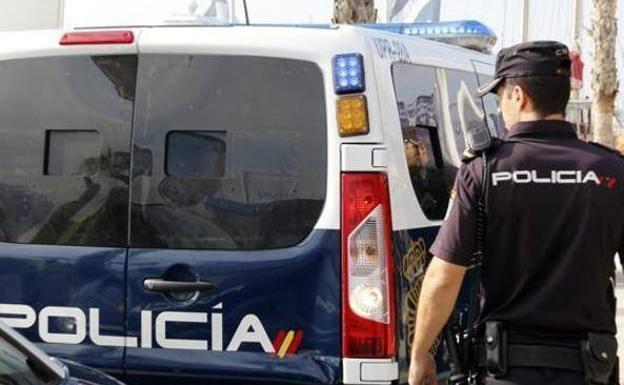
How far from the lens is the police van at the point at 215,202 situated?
11.7ft

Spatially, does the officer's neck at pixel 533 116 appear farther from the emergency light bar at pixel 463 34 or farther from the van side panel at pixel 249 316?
the emergency light bar at pixel 463 34

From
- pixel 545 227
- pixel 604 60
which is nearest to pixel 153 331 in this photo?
pixel 545 227

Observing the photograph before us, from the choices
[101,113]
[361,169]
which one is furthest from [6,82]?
[361,169]

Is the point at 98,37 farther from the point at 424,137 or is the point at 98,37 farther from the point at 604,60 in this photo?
the point at 604,60

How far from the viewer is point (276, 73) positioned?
366cm

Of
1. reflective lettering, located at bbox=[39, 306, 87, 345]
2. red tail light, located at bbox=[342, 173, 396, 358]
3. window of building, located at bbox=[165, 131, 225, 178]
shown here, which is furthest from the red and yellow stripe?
reflective lettering, located at bbox=[39, 306, 87, 345]

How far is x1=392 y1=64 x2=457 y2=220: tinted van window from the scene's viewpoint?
3.83 meters

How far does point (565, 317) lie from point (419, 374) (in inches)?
18.4

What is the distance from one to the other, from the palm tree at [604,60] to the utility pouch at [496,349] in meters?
17.3

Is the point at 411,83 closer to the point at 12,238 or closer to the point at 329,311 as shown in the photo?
the point at 329,311

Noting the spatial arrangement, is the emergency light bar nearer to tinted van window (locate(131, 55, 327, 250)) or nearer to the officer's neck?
tinted van window (locate(131, 55, 327, 250))

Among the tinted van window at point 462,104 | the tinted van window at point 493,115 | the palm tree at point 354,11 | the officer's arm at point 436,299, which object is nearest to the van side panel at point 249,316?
the officer's arm at point 436,299

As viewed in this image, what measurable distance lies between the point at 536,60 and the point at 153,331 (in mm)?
1736

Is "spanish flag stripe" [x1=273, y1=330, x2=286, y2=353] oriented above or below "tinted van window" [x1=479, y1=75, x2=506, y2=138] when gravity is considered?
below
